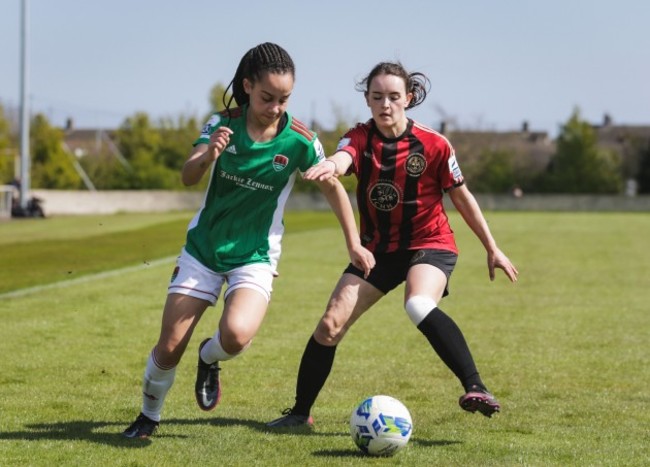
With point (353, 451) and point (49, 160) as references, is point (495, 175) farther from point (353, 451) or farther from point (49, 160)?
point (353, 451)

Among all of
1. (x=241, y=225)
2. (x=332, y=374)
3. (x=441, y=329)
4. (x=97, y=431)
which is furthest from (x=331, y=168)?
(x=332, y=374)

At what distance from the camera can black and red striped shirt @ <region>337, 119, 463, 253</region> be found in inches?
259

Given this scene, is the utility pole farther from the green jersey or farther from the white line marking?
the green jersey

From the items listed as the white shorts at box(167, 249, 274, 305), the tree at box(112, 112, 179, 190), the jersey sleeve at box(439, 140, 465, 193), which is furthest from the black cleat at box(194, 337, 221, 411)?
the tree at box(112, 112, 179, 190)

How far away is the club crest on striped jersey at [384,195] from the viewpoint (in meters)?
6.61

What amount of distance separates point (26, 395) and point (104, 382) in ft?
2.69

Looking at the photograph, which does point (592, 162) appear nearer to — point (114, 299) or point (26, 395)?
point (114, 299)

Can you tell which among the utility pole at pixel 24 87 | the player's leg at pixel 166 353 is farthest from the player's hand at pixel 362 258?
the utility pole at pixel 24 87

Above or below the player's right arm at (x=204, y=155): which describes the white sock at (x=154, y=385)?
below

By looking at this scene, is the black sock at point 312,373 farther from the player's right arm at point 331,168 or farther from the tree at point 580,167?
the tree at point 580,167

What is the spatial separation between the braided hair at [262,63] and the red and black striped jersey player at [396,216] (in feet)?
2.41

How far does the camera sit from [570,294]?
53.3ft

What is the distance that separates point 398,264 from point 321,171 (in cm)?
114

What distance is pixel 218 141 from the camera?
5.61m
